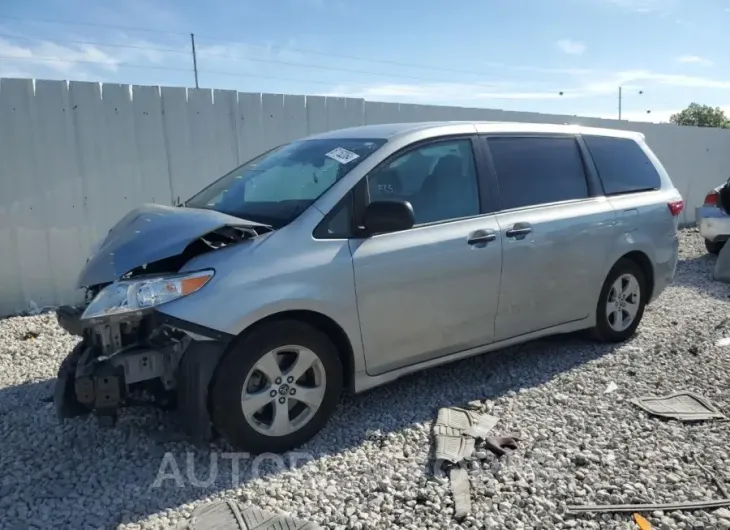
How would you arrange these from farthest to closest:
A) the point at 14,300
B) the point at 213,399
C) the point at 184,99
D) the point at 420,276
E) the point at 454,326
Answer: the point at 184,99 → the point at 14,300 → the point at 454,326 → the point at 420,276 → the point at 213,399

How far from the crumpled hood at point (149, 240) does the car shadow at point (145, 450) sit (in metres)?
0.98

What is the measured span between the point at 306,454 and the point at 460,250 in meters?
1.59

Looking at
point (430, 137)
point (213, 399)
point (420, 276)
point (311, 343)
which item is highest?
point (430, 137)

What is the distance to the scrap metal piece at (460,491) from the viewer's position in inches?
112

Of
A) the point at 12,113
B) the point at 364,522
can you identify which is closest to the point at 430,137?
the point at 364,522

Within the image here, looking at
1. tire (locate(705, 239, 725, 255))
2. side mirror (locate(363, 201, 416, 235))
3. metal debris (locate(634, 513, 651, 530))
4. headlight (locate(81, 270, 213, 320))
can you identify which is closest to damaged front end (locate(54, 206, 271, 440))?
headlight (locate(81, 270, 213, 320))

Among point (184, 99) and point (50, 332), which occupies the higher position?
point (184, 99)

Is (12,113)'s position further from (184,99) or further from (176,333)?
(176,333)

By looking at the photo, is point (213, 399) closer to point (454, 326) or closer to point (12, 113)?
point (454, 326)

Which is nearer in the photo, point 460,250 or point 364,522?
point 364,522

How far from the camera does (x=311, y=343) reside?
3.36 meters

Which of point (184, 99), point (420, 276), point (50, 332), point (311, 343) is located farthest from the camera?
point (184, 99)

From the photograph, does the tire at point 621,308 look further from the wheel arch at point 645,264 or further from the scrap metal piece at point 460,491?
the scrap metal piece at point 460,491

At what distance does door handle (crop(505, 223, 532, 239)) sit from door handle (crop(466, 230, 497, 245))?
0.14 metres
